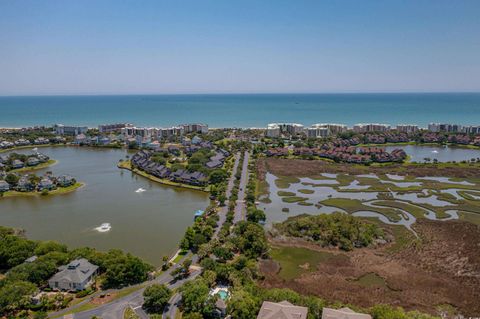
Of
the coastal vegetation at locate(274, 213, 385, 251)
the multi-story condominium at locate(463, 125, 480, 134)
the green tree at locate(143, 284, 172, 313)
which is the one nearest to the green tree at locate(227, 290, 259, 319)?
the green tree at locate(143, 284, 172, 313)

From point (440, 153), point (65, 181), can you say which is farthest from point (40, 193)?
point (440, 153)

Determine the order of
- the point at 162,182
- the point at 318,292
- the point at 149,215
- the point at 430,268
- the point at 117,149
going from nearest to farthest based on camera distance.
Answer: the point at 318,292, the point at 430,268, the point at 149,215, the point at 162,182, the point at 117,149

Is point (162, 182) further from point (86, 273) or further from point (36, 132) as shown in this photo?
point (36, 132)

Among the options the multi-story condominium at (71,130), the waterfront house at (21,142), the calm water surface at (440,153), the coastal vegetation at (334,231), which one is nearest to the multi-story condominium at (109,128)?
the multi-story condominium at (71,130)

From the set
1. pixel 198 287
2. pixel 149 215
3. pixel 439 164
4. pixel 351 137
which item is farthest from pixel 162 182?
pixel 351 137

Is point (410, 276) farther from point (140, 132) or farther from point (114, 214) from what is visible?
point (140, 132)

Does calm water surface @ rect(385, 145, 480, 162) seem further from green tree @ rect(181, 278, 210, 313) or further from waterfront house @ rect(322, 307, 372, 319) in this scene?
green tree @ rect(181, 278, 210, 313)
